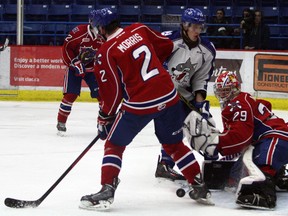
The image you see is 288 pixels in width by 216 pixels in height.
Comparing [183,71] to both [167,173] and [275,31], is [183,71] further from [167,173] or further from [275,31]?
[275,31]

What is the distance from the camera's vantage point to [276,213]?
387 centimetres

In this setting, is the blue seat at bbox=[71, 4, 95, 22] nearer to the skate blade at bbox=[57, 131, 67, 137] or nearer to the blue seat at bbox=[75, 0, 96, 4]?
the blue seat at bbox=[75, 0, 96, 4]

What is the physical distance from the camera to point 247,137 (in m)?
4.16

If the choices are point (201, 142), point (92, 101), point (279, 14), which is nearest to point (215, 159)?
point (201, 142)

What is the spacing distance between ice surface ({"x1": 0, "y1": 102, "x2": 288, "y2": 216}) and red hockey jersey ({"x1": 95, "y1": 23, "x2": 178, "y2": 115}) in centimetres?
58

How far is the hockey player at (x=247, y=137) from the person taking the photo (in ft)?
13.1

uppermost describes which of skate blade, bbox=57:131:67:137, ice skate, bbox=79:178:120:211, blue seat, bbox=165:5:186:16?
blue seat, bbox=165:5:186:16

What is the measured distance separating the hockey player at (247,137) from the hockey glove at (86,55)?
292 centimetres

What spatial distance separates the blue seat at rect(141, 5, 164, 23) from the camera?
12.9m

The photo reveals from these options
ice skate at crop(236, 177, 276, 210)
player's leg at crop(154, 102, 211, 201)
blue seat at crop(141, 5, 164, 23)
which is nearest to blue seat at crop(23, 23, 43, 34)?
blue seat at crop(141, 5, 164, 23)

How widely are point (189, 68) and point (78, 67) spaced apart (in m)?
2.40

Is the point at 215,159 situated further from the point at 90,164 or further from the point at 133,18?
the point at 133,18

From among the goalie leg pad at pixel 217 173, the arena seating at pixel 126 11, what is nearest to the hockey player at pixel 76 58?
the goalie leg pad at pixel 217 173

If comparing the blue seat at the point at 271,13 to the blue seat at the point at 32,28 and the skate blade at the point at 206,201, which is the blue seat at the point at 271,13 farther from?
the skate blade at the point at 206,201
